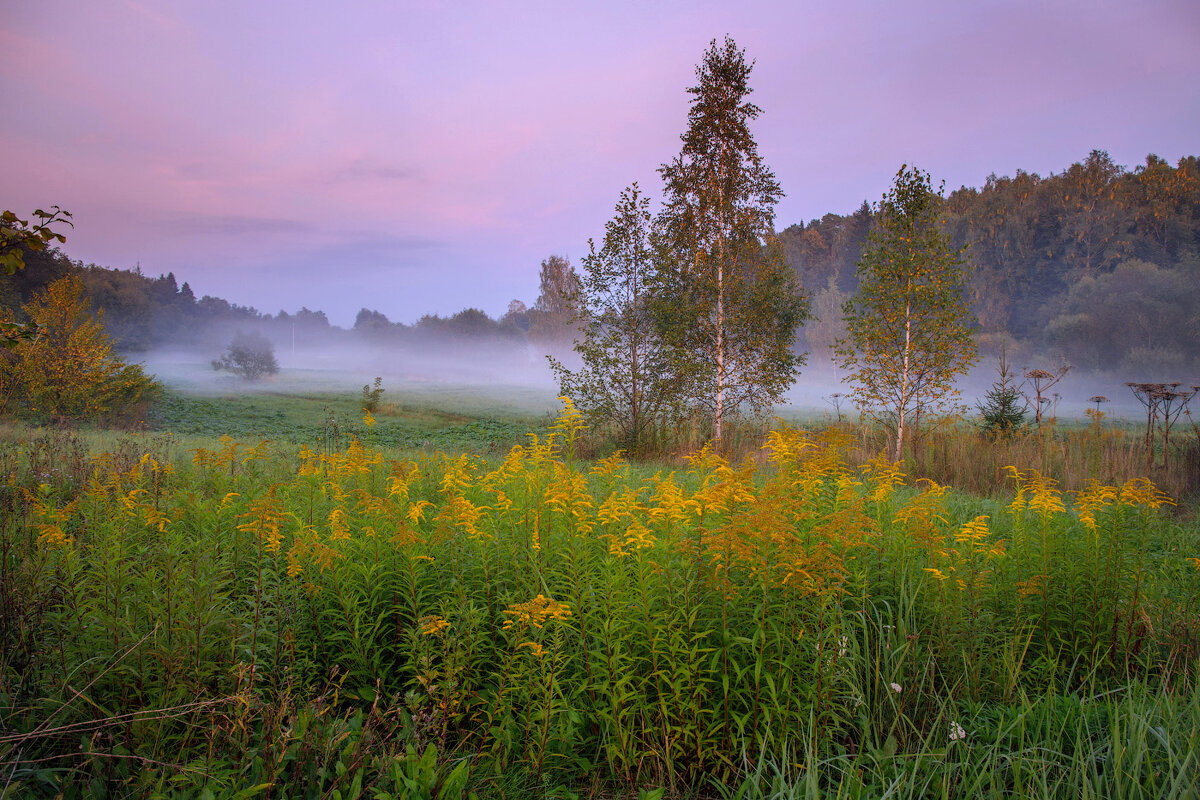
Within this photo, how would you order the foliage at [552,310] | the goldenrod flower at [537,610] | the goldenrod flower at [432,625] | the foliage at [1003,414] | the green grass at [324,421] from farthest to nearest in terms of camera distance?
1. the foliage at [552,310]
2. the green grass at [324,421]
3. the foliage at [1003,414]
4. the goldenrod flower at [432,625]
5. the goldenrod flower at [537,610]

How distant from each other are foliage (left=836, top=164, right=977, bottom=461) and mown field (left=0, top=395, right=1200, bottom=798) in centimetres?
987

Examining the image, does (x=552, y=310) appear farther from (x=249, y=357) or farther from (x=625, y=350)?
(x=625, y=350)

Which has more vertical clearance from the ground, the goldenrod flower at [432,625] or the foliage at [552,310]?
the foliage at [552,310]

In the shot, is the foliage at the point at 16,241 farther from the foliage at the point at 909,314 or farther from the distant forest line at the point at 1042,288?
the distant forest line at the point at 1042,288

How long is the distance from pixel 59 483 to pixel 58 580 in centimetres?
456

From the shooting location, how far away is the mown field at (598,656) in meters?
2.08

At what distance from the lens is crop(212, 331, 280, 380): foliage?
2523 cm

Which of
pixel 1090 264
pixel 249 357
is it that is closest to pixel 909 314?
pixel 249 357

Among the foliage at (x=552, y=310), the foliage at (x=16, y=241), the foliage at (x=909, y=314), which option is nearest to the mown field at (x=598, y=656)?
the foliage at (x=16, y=241)

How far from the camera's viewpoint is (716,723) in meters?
2.40

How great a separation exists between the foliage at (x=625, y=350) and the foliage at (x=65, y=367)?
12161 millimetres

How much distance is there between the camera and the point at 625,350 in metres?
14.0

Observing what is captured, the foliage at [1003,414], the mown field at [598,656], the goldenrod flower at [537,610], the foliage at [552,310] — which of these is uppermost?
the foliage at [552,310]

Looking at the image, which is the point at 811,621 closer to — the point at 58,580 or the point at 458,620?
the point at 458,620
